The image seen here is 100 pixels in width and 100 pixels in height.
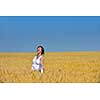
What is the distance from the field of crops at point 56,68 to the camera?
3.49 m

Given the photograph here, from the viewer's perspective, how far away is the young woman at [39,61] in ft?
11.5

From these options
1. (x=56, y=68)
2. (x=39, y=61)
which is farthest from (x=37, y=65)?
(x=56, y=68)

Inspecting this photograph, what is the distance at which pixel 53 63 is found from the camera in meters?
3.51

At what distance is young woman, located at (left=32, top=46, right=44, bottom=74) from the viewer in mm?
3506

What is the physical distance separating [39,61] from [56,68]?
22 centimetres

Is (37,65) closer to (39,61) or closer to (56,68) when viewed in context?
(39,61)

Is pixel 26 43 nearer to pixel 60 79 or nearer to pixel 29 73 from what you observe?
pixel 29 73

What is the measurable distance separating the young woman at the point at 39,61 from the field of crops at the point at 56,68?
0.17 ft

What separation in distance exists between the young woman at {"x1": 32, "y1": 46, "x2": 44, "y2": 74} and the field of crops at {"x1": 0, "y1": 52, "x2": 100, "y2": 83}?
5cm
